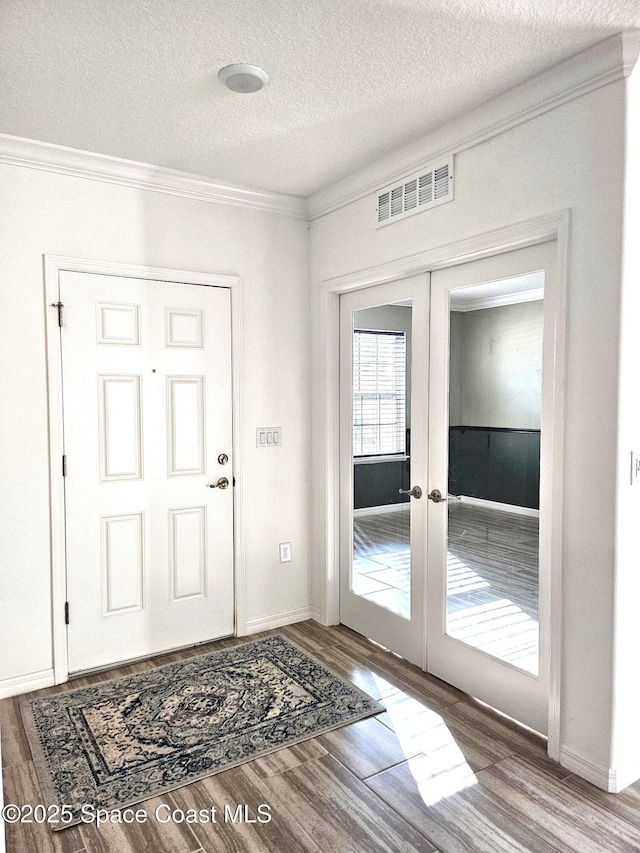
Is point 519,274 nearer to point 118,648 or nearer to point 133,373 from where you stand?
point 133,373

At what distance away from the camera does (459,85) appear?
7.87ft

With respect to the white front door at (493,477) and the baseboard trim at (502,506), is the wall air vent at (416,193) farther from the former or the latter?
the baseboard trim at (502,506)

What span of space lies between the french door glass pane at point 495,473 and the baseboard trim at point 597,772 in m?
0.32

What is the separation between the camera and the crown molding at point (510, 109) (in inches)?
81.8

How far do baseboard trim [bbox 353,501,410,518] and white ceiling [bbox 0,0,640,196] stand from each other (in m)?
1.83

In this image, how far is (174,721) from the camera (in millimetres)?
2619

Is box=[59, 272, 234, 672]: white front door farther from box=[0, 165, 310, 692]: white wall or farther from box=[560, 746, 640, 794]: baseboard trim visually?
box=[560, 746, 640, 794]: baseboard trim

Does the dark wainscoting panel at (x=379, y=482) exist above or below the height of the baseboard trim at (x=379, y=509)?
above

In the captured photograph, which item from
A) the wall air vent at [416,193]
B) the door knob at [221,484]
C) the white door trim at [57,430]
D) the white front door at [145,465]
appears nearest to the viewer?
the wall air vent at [416,193]

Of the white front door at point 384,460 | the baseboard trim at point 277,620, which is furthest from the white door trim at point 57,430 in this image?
the white front door at point 384,460

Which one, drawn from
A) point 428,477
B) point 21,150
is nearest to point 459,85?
point 428,477

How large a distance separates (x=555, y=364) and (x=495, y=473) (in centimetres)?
60

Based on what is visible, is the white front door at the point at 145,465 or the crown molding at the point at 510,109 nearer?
the crown molding at the point at 510,109

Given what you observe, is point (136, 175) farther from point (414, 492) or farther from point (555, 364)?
point (555, 364)
